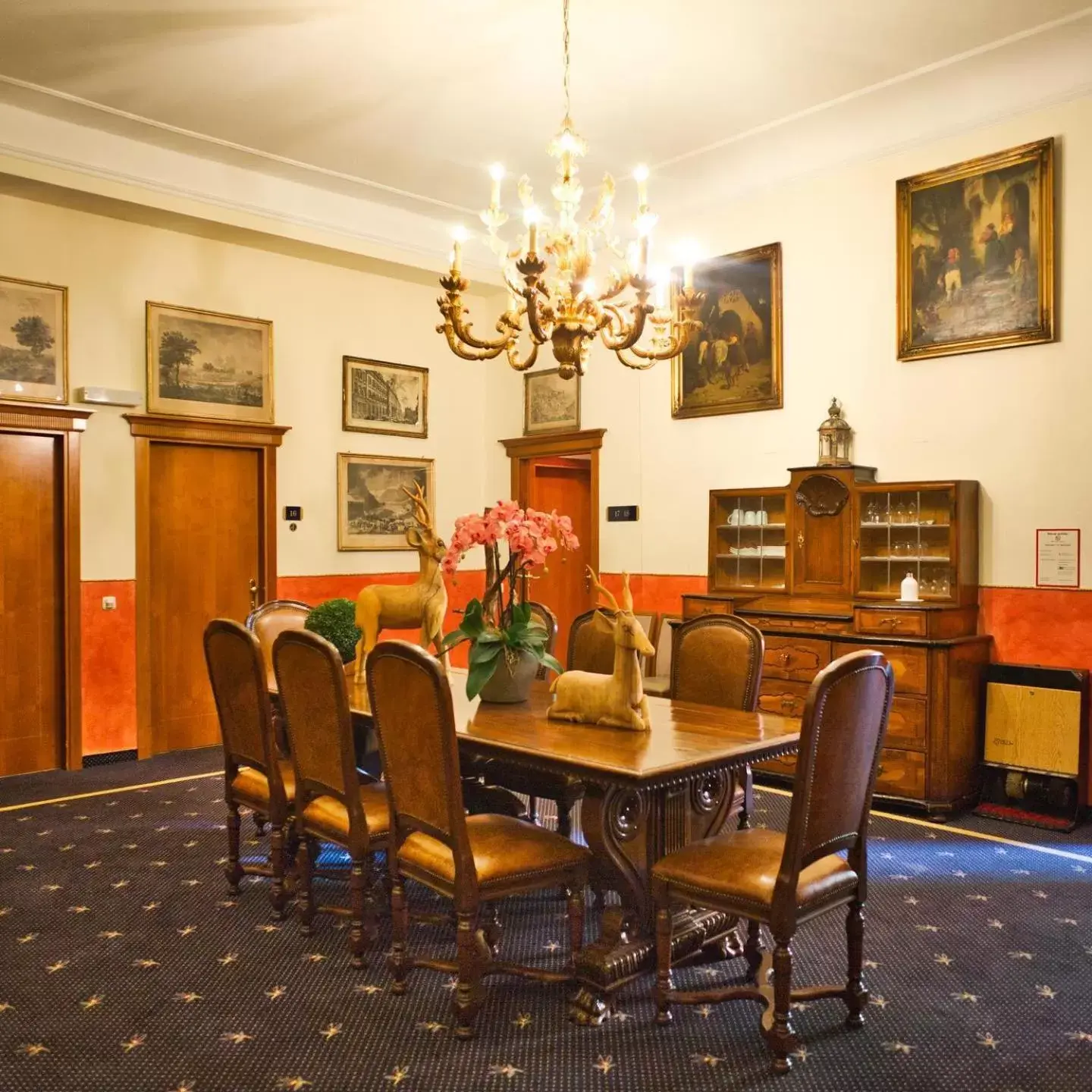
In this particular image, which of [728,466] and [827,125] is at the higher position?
[827,125]

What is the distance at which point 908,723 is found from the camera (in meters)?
5.21

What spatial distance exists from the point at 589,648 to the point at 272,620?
5.19 ft

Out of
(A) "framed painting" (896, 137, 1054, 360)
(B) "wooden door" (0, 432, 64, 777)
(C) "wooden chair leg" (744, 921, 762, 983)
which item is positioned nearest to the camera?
(C) "wooden chair leg" (744, 921, 762, 983)

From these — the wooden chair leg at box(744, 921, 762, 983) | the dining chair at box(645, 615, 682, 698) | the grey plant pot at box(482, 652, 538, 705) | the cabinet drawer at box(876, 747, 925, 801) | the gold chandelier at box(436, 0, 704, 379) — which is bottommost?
the wooden chair leg at box(744, 921, 762, 983)

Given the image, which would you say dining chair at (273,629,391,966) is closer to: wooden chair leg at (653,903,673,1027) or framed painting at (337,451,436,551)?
wooden chair leg at (653,903,673,1027)

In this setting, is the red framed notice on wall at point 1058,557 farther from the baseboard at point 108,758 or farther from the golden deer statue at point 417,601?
the baseboard at point 108,758

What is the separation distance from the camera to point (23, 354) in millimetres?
6004

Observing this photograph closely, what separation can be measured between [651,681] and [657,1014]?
3.43m

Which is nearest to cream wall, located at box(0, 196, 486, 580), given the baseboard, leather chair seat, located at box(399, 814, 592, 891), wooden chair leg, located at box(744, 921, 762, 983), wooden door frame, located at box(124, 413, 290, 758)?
wooden door frame, located at box(124, 413, 290, 758)

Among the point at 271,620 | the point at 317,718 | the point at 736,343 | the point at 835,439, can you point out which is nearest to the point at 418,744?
the point at 317,718

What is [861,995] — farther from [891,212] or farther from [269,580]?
[269,580]

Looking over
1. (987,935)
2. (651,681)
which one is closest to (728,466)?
(651,681)

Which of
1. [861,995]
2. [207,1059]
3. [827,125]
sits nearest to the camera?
[207,1059]

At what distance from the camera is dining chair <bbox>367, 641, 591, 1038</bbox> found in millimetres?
2814
